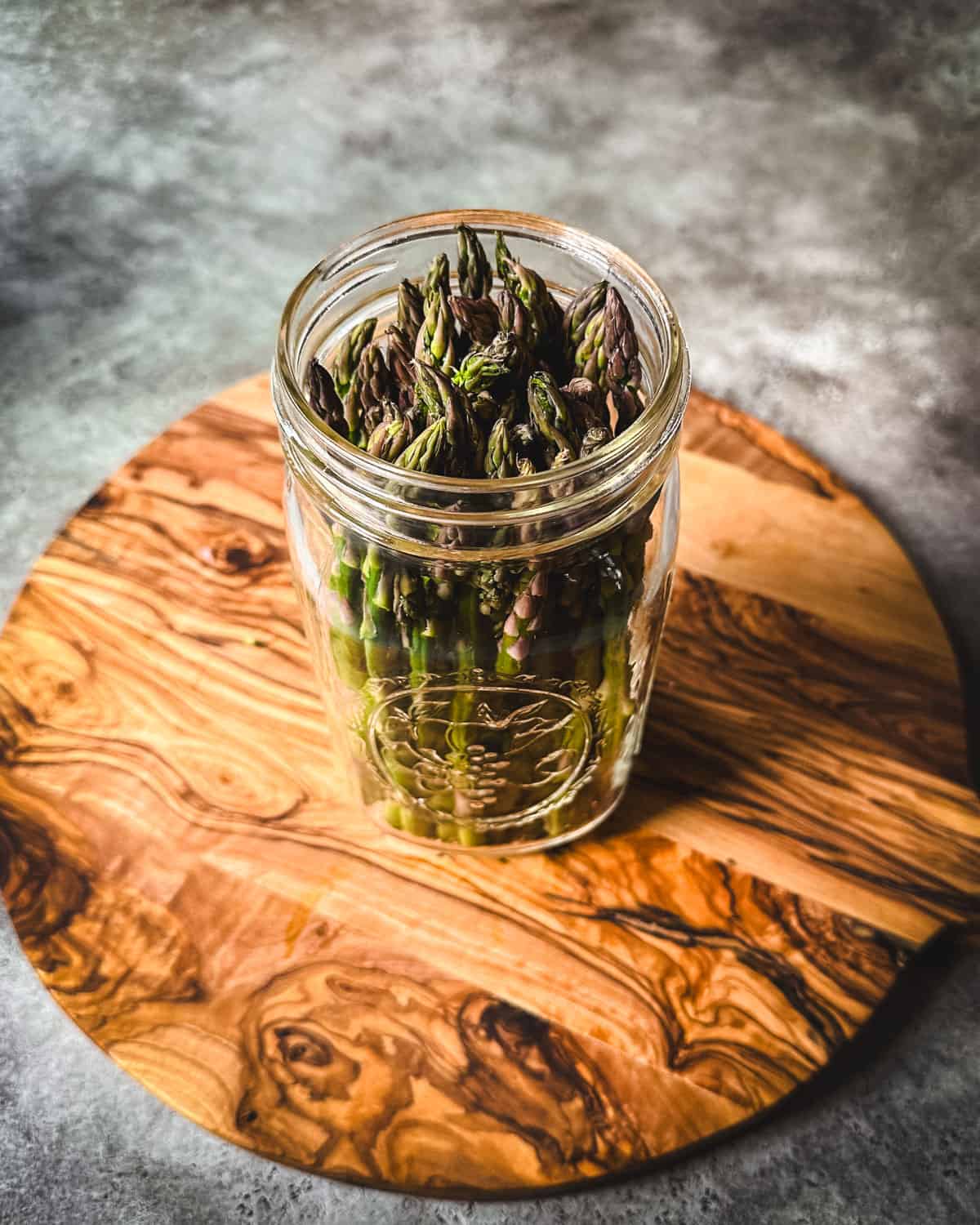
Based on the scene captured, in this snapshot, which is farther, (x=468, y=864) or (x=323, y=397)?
(x=468, y=864)

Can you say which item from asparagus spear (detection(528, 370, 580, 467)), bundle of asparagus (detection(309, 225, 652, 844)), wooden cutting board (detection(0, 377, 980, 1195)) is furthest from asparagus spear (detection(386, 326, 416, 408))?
wooden cutting board (detection(0, 377, 980, 1195))

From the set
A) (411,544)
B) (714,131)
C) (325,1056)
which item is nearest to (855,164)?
(714,131)

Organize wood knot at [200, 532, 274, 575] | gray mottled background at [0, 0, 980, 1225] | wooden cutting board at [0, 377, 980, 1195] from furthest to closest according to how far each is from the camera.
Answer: wood knot at [200, 532, 274, 575]
gray mottled background at [0, 0, 980, 1225]
wooden cutting board at [0, 377, 980, 1195]

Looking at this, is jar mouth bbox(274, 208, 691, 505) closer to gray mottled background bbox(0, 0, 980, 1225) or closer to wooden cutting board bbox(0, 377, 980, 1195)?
wooden cutting board bbox(0, 377, 980, 1195)

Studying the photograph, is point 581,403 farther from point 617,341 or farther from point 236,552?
point 236,552

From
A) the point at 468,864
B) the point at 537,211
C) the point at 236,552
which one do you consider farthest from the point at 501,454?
the point at 537,211
